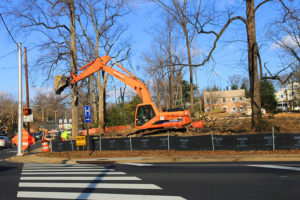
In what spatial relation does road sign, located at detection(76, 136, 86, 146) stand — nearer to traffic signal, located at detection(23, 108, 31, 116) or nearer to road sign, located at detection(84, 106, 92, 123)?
road sign, located at detection(84, 106, 92, 123)

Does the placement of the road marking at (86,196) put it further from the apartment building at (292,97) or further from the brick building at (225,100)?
the brick building at (225,100)

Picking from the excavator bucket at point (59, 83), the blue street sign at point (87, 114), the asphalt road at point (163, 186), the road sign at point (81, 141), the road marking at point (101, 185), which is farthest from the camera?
the excavator bucket at point (59, 83)

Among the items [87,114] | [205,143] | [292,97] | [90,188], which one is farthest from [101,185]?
[292,97]

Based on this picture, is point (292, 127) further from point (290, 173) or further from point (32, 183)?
point (32, 183)

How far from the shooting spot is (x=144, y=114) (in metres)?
22.3

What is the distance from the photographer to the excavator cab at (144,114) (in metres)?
22.1

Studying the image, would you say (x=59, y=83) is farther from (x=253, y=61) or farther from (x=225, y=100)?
(x=225, y=100)

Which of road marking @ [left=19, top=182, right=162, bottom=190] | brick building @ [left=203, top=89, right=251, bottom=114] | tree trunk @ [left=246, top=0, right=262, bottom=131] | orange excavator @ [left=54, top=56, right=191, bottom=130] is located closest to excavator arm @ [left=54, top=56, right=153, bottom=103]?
orange excavator @ [left=54, top=56, right=191, bottom=130]

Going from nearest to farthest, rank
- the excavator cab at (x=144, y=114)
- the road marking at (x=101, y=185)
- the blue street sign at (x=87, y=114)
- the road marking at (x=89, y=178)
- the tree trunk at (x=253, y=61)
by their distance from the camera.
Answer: the road marking at (x=101, y=185), the road marking at (x=89, y=178), the blue street sign at (x=87, y=114), the tree trunk at (x=253, y=61), the excavator cab at (x=144, y=114)

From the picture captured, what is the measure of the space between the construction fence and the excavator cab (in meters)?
1.87

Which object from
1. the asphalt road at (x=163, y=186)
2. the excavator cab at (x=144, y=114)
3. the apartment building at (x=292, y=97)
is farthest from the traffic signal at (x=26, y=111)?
the apartment building at (x=292, y=97)

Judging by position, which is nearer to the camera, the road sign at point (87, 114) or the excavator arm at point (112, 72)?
the road sign at point (87, 114)

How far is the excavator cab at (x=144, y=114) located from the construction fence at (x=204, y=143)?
187 cm

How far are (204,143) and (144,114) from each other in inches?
214
